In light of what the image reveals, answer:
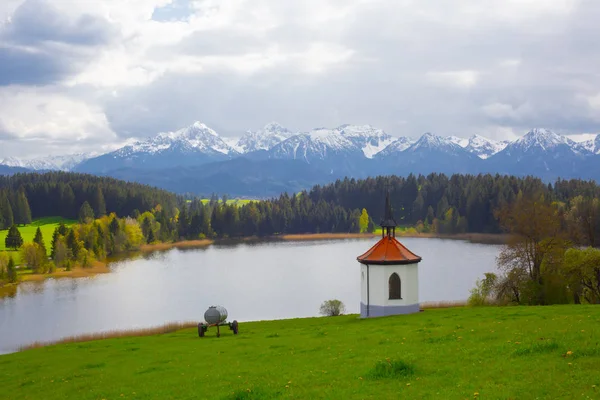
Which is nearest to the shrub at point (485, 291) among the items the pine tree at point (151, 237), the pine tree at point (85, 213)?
the pine tree at point (151, 237)

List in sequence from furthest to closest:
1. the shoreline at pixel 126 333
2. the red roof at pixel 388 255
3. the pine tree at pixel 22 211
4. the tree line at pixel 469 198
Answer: the pine tree at pixel 22 211 → the tree line at pixel 469 198 → the shoreline at pixel 126 333 → the red roof at pixel 388 255

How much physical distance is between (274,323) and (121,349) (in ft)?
44.1

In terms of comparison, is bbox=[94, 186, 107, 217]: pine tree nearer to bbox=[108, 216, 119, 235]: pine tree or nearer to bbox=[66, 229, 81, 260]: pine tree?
bbox=[108, 216, 119, 235]: pine tree

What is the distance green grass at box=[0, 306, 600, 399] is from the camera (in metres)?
13.9

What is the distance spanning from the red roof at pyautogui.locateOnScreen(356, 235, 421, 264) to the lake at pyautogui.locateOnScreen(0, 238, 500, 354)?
17.8 m

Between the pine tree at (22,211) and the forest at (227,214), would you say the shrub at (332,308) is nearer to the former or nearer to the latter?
the forest at (227,214)

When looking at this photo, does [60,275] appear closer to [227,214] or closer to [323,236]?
[227,214]

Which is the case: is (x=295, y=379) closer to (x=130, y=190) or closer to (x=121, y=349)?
(x=121, y=349)

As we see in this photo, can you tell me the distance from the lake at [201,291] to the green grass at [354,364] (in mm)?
26433

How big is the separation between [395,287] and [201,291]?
136 ft

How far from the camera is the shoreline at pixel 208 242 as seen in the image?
317 feet

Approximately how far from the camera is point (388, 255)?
39.0 metres

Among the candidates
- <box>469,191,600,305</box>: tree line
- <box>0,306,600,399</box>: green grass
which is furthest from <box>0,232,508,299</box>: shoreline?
<box>469,191,600,305</box>: tree line

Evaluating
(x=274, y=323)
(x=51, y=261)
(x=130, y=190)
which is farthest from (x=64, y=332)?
(x=130, y=190)
